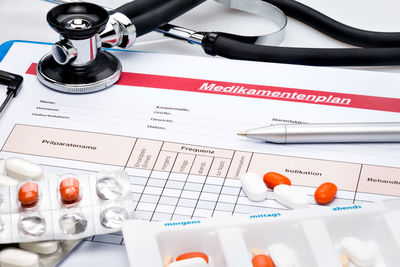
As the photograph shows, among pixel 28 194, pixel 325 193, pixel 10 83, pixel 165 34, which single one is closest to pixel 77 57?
pixel 10 83

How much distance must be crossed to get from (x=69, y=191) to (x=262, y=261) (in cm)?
24

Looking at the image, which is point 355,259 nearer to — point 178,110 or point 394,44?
point 178,110

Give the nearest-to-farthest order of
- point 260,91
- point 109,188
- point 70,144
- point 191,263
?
point 191,263 → point 109,188 → point 70,144 → point 260,91

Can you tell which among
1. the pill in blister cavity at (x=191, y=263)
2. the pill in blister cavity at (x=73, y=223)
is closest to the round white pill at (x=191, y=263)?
the pill in blister cavity at (x=191, y=263)

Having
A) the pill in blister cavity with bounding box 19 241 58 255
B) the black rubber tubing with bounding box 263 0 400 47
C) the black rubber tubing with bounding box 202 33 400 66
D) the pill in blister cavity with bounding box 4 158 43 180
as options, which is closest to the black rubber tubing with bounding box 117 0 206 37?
the black rubber tubing with bounding box 202 33 400 66

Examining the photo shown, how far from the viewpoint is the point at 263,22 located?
126cm

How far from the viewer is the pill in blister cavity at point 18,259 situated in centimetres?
69

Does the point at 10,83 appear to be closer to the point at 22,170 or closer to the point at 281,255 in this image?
the point at 22,170

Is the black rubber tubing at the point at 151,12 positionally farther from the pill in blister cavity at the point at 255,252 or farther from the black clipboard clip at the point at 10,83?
the pill in blister cavity at the point at 255,252

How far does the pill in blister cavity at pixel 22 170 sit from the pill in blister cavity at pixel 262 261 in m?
0.29

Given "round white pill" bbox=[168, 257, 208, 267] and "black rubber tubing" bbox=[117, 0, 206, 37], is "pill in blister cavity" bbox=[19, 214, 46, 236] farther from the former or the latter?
"black rubber tubing" bbox=[117, 0, 206, 37]

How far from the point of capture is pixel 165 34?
1.17 m

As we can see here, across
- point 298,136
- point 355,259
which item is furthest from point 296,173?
point 355,259

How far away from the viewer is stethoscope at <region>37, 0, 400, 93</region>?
995 mm
